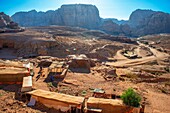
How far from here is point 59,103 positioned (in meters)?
9.51

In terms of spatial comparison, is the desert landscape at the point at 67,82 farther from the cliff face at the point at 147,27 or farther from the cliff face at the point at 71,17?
the cliff face at the point at 71,17

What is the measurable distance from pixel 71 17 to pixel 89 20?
41.3 feet

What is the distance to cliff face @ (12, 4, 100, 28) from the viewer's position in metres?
112

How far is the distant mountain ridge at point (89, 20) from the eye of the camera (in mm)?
100562

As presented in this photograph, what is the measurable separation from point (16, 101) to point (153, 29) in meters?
107

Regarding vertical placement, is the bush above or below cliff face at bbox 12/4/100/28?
below

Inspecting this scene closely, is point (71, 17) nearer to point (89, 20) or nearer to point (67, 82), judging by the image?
point (89, 20)

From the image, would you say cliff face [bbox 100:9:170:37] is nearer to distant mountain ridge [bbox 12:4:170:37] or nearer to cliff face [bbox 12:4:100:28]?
distant mountain ridge [bbox 12:4:170:37]

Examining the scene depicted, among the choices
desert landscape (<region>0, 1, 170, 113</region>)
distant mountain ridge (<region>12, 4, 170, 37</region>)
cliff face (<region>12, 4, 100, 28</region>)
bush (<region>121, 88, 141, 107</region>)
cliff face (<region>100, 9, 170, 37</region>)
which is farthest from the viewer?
cliff face (<region>12, 4, 100, 28</region>)

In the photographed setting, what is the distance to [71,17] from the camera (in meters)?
112

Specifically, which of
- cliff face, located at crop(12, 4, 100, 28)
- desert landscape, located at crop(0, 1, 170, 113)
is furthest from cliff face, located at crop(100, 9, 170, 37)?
desert landscape, located at crop(0, 1, 170, 113)

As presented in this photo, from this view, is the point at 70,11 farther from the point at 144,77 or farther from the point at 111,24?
the point at 144,77

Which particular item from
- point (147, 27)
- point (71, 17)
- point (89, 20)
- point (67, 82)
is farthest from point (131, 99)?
point (89, 20)

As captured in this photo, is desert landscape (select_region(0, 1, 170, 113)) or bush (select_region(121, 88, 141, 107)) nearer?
desert landscape (select_region(0, 1, 170, 113))
